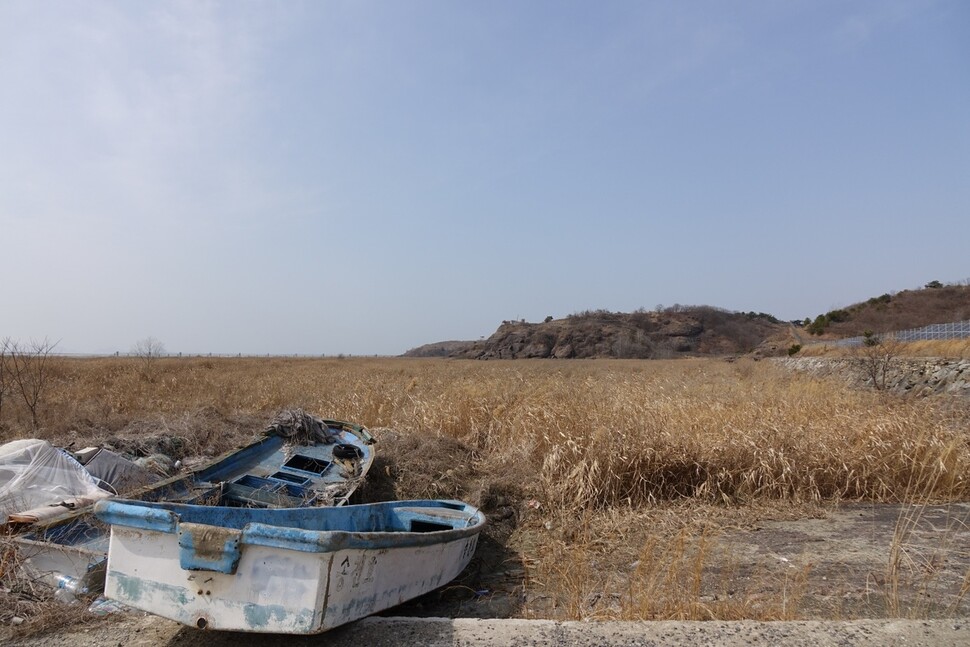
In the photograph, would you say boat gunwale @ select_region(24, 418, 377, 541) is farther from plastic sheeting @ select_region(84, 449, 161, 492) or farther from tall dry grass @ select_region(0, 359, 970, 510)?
tall dry grass @ select_region(0, 359, 970, 510)

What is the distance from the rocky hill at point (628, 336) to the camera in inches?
2854

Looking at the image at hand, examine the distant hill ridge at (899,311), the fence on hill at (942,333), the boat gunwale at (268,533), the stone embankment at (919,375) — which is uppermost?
the distant hill ridge at (899,311)

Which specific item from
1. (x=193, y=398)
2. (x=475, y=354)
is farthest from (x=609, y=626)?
(x=475, y=354)

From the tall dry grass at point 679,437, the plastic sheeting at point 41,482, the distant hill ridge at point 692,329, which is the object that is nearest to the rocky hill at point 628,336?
the distant hill ridge at point 692,329

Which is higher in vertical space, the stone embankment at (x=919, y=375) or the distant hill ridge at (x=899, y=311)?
the distant hill ridge at (x=899, y=311)

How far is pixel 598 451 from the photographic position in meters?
7.24

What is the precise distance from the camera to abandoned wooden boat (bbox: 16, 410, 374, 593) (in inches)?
171

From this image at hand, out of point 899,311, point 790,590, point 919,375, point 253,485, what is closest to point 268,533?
point 790,590

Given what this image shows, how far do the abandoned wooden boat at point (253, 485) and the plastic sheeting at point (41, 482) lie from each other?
14.6 inches

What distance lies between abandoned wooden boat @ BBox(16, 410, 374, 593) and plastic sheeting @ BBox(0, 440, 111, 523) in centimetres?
37

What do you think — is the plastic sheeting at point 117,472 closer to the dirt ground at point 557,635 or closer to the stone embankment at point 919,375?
the dirt ground at point 557,635

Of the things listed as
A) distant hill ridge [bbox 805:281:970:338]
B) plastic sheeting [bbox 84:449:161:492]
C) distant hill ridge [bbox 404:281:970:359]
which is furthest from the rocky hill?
plastic sheeting [bbox 84:449:161:492]

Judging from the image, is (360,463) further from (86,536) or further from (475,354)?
(475,354)

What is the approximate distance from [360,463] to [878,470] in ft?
21.2
